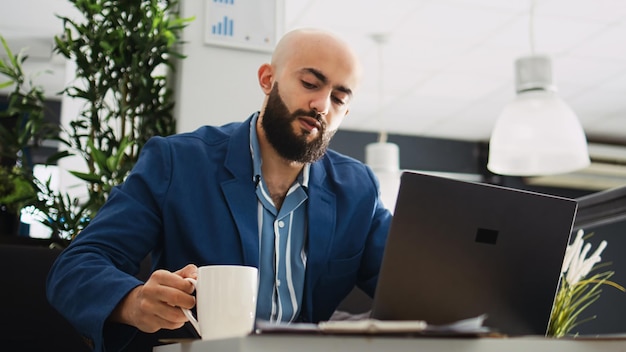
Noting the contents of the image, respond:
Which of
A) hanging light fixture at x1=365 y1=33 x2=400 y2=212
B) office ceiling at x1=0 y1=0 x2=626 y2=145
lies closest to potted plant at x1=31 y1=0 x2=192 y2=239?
hanging light fixture at x1=365 y1=33 x2=400 y2=212

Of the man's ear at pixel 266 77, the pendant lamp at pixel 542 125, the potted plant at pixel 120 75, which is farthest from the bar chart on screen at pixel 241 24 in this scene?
the pendant lamp at pixel 542 125

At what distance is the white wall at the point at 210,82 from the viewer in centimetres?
256

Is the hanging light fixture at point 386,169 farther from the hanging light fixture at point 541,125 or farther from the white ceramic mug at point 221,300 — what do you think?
the white ceramic mug at point 221,300

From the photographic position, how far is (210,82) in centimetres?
258

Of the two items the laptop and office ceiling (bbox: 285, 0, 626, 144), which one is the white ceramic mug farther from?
office ceiling (bbox: 285, 0, 626, 144)

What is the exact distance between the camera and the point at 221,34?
261 centimetres

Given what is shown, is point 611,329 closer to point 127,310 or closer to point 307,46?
point 307,46

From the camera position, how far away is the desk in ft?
2.44

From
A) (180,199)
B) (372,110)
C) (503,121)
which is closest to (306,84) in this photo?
(180,199)

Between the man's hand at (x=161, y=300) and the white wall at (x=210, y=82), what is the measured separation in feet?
4.89

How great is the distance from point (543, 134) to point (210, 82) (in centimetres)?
169

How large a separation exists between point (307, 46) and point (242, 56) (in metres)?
0.93

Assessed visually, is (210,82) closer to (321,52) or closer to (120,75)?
(120,75)

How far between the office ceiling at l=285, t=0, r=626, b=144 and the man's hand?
11.6 ft
